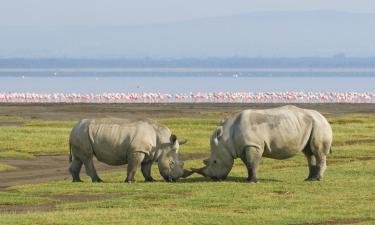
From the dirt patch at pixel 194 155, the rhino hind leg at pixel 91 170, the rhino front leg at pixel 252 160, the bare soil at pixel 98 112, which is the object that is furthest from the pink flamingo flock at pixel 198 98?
the rhino front leg at pixel 252 160

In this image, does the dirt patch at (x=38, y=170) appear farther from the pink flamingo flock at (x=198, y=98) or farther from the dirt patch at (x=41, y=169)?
the pink flamingo flock at (x=198, y=98)

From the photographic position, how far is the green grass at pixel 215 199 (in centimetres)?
2636

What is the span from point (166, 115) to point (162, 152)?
45.0 metres

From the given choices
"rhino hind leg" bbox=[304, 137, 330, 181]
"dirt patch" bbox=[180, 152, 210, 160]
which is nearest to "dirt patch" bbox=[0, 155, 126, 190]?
"dirt patch" bbox=[180, 152, 210, 160]

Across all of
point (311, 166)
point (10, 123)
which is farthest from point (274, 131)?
point (10, 123)

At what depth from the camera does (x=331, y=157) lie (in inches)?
1690

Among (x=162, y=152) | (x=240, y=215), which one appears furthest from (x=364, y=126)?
(x=240, y=215)

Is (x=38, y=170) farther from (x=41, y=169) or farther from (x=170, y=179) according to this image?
(x=170, y=179)

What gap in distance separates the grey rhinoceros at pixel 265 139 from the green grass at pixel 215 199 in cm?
54

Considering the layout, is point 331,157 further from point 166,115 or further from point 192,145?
point 166,115

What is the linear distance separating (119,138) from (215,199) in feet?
17.0

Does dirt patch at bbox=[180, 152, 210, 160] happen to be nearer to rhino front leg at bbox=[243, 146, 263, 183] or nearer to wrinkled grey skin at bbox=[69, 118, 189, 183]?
wrinkled grey skin at bbox=[69, 118, 189, 183]

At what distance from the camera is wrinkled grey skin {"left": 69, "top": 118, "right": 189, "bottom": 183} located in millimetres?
33750

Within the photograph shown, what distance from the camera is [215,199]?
29.5 metres
